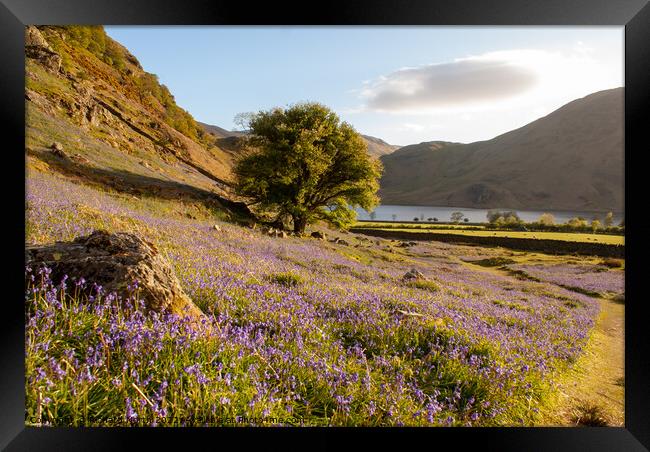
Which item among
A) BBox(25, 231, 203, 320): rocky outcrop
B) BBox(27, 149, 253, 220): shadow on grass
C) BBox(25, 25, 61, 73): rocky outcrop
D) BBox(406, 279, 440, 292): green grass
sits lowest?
BBox(406, 279, 440, 292): green grass

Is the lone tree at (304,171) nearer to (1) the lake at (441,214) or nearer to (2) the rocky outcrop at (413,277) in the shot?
(1) the lake at (441,214)

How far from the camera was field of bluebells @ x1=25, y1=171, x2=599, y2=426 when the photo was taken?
3.06 m

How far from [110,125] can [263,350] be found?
10771mm

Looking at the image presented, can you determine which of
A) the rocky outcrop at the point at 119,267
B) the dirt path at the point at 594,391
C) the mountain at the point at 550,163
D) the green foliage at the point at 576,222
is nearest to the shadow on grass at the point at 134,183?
the rocky outcrop at the point at 119,267

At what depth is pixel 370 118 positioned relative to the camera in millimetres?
6512

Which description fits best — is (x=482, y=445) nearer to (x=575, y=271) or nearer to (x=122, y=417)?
(x=122, y=417)

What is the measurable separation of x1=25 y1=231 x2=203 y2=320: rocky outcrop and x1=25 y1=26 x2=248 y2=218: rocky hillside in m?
3.30

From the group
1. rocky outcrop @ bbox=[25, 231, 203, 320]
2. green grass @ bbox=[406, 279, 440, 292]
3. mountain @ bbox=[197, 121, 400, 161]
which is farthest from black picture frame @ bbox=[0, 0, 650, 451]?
green grass @ bbox=[406, 279, 440, 292]

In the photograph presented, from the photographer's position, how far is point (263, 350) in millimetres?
3592

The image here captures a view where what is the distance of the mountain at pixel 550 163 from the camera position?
5641 millimetres

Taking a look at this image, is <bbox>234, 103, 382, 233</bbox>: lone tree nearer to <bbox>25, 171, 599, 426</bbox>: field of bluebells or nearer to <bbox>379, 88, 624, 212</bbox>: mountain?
<bbox>379, 88, 624, 212</bbox>: mountain
